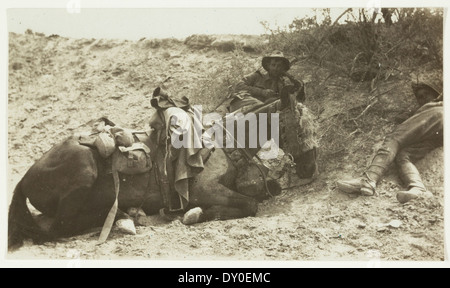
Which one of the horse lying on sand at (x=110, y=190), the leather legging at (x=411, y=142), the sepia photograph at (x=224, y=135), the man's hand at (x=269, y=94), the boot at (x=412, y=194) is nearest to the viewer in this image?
the horse lying on sand at (x=110, y=190)

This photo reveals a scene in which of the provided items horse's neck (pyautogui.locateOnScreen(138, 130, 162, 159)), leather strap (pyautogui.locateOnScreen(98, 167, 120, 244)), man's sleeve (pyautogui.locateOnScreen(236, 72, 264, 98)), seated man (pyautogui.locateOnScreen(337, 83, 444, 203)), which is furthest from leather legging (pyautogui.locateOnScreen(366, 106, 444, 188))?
leather strap (pyautogui.locateOnScreen(98, 167, 120, 244))

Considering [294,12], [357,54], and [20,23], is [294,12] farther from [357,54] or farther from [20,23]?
[20,23]

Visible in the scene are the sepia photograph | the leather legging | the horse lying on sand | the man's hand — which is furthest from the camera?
the man's hand

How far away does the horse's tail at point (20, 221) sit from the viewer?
28.7ft

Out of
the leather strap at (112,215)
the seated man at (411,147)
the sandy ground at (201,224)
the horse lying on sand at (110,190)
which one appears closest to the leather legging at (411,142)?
the seated man at (411,147)

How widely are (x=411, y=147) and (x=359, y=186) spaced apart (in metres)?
0.74

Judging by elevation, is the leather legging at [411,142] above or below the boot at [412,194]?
above

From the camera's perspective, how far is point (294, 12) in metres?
9.48

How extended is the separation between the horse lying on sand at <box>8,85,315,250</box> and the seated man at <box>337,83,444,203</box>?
3.59 feet

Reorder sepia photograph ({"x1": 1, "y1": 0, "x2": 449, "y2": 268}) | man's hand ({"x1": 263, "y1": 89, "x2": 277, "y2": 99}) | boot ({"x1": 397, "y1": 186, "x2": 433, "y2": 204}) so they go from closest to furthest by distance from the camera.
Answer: sepia photograph ({"x1": 1, "y1": 0, "x2": 449, "y2": 268}), boot ({"x1": 397, "y1": 186, "x2": 433, "y2": 204}), man's hand ({"x1": 263, "y1": 89, "x2": 277, "y2": 99})

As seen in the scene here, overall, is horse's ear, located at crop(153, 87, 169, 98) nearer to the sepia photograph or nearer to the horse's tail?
the sepia photograph

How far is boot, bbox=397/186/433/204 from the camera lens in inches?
348

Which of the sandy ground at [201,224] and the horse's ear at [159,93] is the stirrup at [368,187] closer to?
the sandy ground at [201,224]

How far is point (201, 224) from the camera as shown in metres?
8.81
